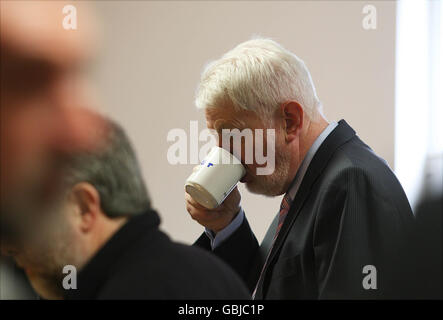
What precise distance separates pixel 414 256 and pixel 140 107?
6.58 ft

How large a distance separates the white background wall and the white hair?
40.6 inches

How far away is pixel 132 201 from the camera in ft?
2.18

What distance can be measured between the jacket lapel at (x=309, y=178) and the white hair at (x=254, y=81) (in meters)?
0.10

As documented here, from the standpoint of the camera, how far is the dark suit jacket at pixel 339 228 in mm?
1053

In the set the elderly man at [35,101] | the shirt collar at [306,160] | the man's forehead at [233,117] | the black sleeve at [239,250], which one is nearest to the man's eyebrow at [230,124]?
the man's forehead at [233,117]

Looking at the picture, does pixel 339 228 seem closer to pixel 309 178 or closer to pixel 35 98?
pixel 309 178

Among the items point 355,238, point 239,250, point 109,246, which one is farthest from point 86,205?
point 239,250

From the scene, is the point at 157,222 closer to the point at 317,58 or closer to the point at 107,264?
the point at 107,264

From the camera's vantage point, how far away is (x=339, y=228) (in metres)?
1.12

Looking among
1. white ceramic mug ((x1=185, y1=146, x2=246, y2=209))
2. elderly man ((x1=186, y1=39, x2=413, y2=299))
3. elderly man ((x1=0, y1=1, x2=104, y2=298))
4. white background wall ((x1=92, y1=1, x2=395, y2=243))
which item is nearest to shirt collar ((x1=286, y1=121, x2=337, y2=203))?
elderly man ((x1=186, y1=39, x2=413, y2=299))

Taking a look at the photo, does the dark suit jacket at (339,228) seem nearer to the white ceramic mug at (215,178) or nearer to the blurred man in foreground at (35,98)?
the white ceramic mug at (215,178)

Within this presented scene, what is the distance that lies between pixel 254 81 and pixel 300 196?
0.27 metres

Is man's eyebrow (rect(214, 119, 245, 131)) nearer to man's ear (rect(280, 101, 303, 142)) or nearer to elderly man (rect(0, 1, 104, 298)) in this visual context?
man's ear (rect(280, 101, 303, 142))

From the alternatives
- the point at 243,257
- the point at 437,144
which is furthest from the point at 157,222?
the point at 437,144
